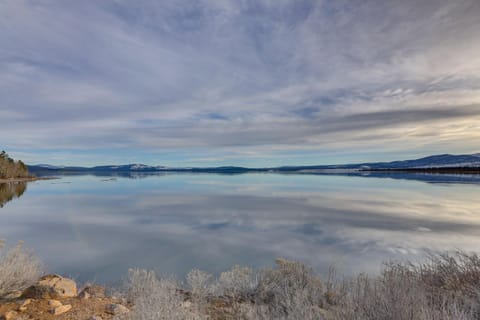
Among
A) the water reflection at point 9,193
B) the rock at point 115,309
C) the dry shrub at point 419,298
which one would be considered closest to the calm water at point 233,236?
the dry shrub at point 419,298

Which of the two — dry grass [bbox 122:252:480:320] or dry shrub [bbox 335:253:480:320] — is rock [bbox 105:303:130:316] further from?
dry shrub [bbox 335:253:480:320]

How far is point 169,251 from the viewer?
457 inches

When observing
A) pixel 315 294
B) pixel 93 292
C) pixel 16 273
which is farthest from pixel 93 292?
pixel 315 294

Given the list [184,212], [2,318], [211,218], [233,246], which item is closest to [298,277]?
[233,246]

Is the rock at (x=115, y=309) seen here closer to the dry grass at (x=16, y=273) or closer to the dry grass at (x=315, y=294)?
the dry grass at (x=315, y=294)

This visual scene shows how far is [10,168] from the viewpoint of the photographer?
94.4 meters

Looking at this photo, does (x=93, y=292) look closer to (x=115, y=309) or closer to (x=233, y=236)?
(x=115, y=309)

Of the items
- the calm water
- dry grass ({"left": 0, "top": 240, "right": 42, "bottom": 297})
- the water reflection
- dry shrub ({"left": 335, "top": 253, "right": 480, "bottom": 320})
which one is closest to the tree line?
the water reflection

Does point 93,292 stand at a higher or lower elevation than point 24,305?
lower

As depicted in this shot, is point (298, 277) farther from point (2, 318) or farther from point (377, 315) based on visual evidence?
point (2, 318)

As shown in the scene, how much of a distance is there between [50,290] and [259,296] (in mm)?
4664

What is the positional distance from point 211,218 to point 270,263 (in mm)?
9342

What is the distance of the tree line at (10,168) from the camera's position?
9131 cm

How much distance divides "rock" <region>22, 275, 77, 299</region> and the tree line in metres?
111
